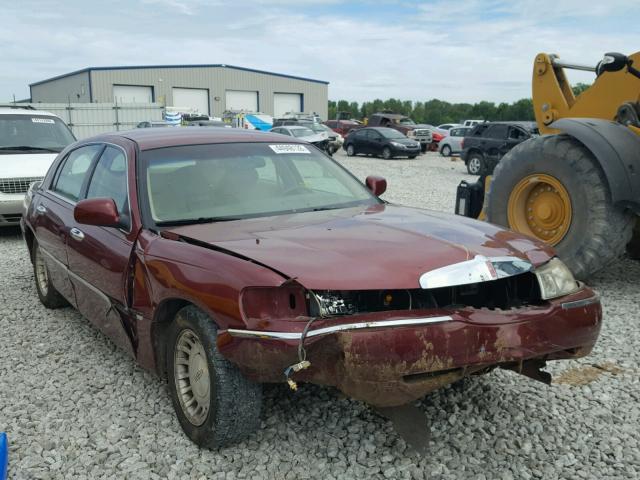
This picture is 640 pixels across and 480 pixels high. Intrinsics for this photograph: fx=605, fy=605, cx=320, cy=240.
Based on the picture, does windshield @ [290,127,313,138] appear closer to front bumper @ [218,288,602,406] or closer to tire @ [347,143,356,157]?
tire @ [347,143,356,157]

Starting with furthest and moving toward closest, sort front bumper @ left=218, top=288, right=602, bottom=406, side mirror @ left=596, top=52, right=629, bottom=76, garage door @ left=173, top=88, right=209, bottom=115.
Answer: garage door @ left=173, top=88, right=209, bottom=115, side mirror @ left=596, top=52, right=629, bottom=76, front bumper @ left=218, top=288, right=602, bottom=406

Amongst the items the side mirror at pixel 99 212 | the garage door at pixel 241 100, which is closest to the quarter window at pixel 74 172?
the side mirror at pixel 99 212

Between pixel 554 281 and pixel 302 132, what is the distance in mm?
23415

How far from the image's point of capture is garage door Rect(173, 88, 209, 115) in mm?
51191

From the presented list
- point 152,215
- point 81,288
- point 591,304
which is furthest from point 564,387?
point 81,288

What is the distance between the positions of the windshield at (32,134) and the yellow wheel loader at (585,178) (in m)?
6.63

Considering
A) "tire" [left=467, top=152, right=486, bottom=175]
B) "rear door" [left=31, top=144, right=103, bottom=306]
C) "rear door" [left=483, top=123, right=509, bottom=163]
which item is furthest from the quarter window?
"tire" [left=467, top=152, right=486, bottom=175]

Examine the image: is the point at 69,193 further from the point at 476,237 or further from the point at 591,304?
the point at 591,304

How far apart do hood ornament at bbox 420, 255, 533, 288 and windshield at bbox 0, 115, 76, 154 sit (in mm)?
8017

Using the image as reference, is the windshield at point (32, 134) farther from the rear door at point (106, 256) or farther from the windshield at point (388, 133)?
the windshield at point (388, 133)

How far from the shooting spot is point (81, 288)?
4.20 m

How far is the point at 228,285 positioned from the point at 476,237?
132cm

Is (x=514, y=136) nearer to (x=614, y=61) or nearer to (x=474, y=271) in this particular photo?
(x=614, y=61)

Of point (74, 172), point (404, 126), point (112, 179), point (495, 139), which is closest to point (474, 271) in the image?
point (112, 179)
